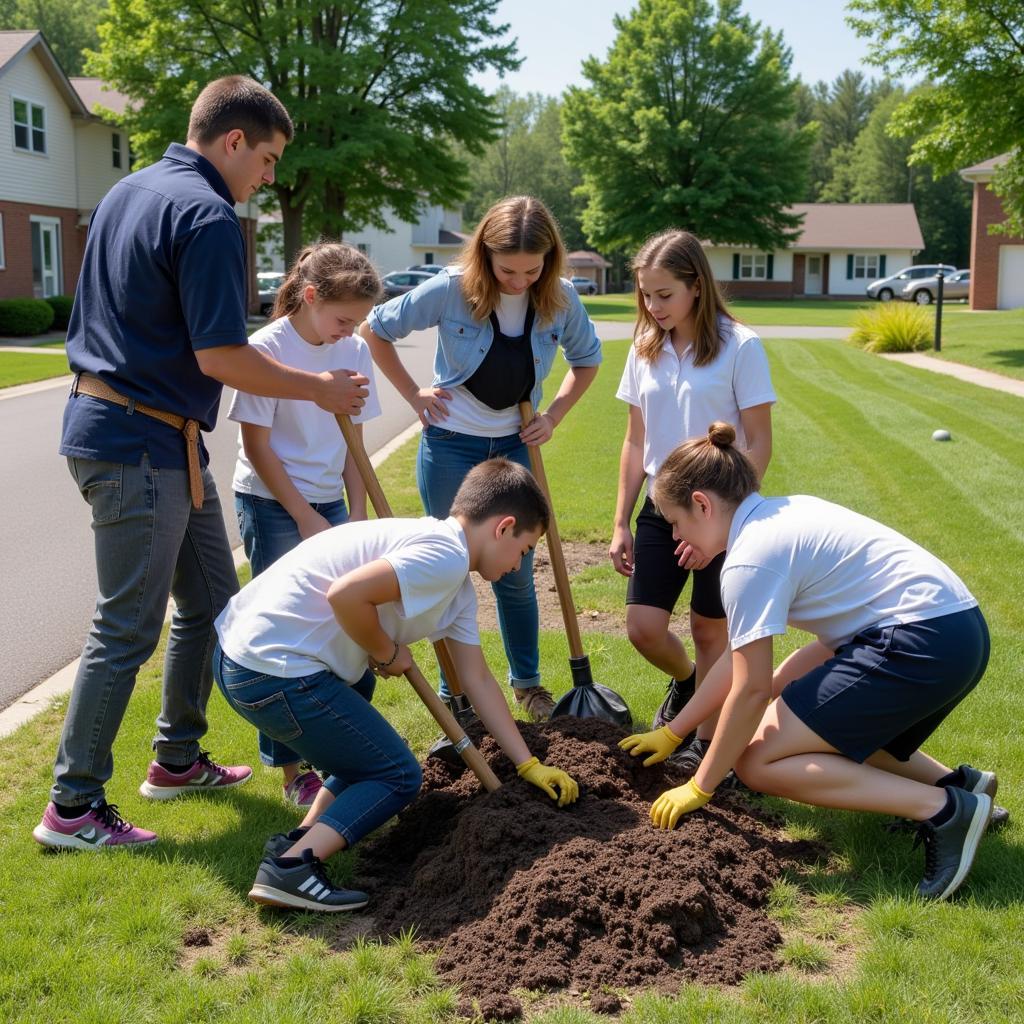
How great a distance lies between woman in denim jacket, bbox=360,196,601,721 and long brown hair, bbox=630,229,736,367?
1.53 ft

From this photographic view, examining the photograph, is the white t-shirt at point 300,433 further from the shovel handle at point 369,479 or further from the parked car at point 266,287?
the parked car at point 266,287

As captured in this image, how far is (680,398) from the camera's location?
4785 mm

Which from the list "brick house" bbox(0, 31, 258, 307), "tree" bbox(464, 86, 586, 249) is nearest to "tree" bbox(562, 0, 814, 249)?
"brick house" bbox(0, 31, 258, 307)

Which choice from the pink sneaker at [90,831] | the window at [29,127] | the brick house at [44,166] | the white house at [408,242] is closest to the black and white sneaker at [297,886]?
the pink sneaker at [90,831]

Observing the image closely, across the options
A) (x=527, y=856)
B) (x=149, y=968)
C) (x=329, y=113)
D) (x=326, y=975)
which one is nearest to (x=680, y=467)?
(x=527, y=856)

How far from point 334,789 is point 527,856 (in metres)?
0.76

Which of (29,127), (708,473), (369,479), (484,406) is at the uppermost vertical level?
(29,127)

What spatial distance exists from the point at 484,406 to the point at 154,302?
169 cm

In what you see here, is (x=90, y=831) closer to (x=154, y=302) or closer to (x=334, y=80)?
(x=154, y=302)

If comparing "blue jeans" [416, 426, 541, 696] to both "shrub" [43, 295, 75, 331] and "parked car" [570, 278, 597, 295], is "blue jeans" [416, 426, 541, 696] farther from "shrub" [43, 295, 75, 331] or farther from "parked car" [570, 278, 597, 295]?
"parked car" [570, 278, 597, 295]

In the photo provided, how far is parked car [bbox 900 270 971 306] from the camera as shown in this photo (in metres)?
51.2

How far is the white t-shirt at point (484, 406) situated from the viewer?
521 cm

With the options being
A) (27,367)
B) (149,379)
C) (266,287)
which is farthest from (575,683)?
(266,287)

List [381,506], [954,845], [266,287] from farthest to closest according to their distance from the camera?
[266,287] < [381,506] < [954,845]
